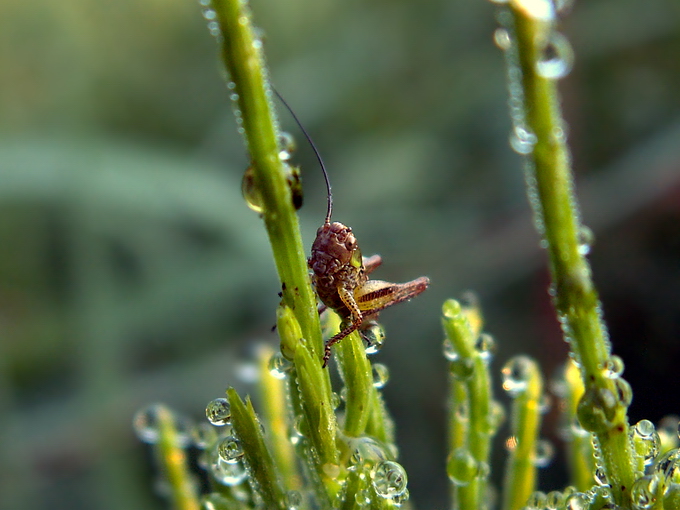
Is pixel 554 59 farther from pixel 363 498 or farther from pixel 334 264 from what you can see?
pixel 334 264

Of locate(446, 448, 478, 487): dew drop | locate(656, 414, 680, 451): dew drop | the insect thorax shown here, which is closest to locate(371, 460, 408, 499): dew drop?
locate(446, 448, 478, 487): dew drop

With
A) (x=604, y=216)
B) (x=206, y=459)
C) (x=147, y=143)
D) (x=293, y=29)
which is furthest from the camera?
(x=293, y=29)

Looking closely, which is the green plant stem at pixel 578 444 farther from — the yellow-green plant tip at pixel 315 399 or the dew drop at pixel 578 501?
the yellow-green plant tip at pixel 315 399

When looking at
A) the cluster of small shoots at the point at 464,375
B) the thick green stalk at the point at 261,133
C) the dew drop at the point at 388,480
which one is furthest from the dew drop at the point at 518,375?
the thick green stalk at the point at 261,133

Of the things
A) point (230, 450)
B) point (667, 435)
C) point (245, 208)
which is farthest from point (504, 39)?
point (245, 208)

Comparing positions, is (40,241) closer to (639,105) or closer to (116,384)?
(116,384)

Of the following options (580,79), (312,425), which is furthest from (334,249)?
(580,79)

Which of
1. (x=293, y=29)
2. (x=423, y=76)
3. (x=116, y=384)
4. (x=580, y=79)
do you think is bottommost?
(x=116, y=384)
